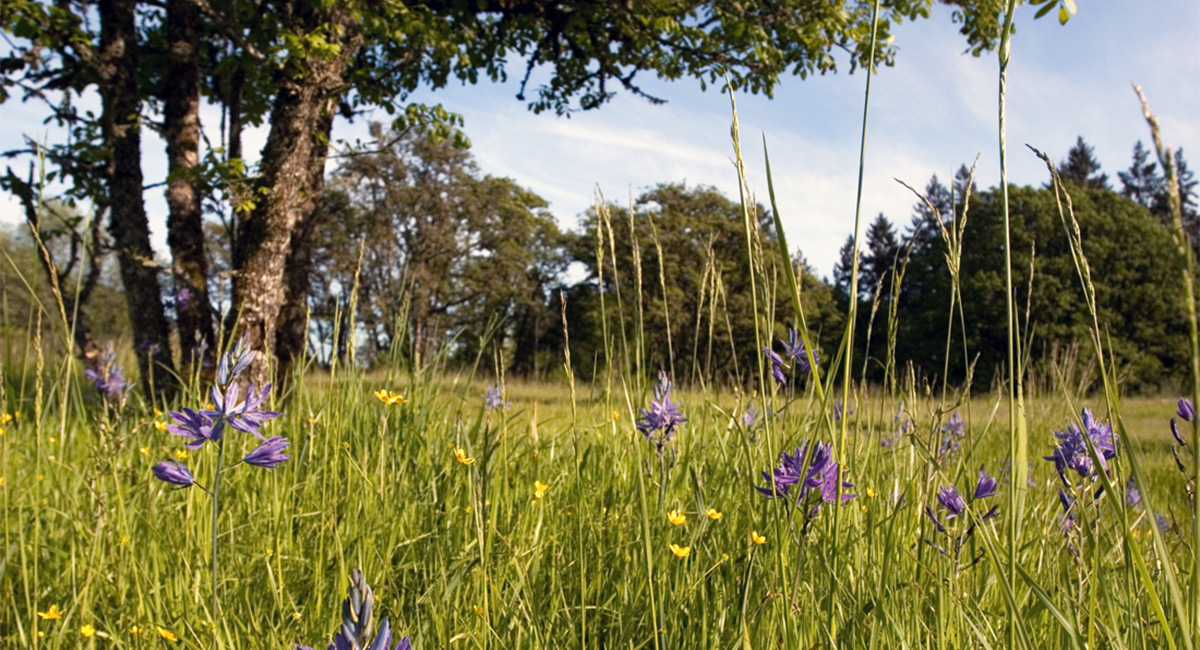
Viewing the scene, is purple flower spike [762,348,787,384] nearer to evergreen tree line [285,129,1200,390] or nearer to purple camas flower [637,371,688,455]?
purple camas flower [637,371,688,455]

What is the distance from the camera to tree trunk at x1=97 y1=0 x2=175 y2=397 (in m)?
5.55

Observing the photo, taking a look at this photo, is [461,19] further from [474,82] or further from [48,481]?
[48,481]

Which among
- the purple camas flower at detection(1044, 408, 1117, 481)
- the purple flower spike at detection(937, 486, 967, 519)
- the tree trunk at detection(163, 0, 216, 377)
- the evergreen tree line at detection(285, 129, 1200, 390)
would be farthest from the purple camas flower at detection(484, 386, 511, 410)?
the evergreen tree line at detection(285, 129, 1200, 390)

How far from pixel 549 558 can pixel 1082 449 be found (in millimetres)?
1190

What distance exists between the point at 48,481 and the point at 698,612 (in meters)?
2.40

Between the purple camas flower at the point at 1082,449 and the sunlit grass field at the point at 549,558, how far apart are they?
0.50 ft

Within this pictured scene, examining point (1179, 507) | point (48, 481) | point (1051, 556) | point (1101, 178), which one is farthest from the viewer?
point (1101, 178)

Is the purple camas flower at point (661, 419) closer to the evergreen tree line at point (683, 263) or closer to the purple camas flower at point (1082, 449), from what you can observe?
the purple camas flower at point (1082, 449)

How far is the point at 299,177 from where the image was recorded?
5.50m

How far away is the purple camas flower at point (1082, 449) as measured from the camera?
4.57 feet

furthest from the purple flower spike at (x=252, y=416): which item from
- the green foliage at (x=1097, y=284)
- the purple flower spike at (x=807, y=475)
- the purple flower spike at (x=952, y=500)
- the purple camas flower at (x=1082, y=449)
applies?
the green foliage at (x=1097, y=284)

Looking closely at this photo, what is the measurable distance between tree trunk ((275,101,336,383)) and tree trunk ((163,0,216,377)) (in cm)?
73

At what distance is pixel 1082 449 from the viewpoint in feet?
4.74

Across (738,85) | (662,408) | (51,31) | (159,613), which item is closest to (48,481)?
(159,613)
